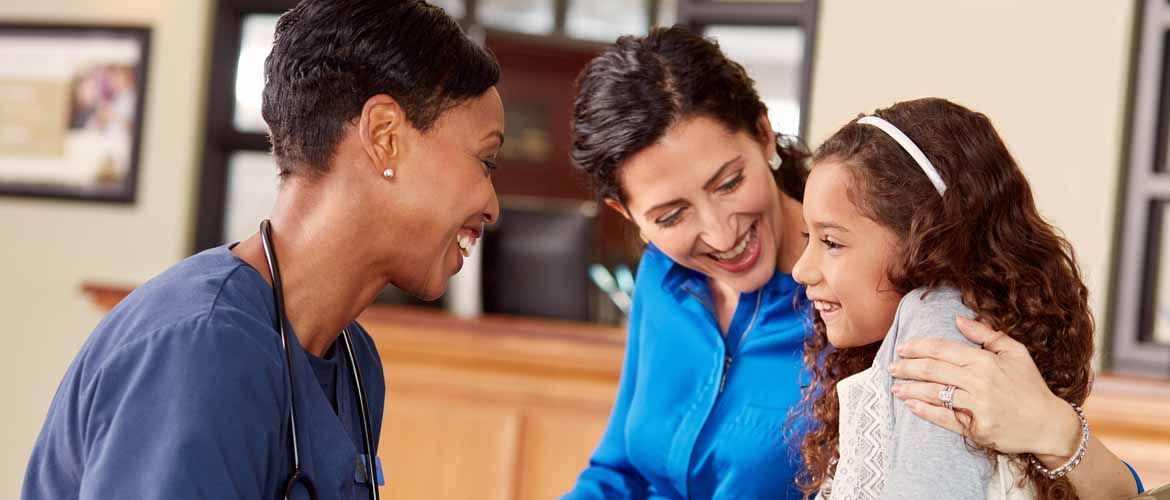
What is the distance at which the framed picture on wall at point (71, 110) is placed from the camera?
478 centimetres

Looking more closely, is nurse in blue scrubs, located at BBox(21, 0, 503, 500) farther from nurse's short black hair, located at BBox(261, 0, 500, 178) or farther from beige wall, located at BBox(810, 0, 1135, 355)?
beige wall, located at BBox(810, 0, 1135, 355)

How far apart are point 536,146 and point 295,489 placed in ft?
22.6

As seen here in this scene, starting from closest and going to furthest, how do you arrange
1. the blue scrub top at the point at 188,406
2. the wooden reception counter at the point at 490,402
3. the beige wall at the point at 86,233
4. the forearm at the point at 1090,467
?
the blue scrub top at the point at 188,406, the forearm at the point at 1090,467, the wooden reception counter at the point at 490,402, the beige wall at the point at 86,233

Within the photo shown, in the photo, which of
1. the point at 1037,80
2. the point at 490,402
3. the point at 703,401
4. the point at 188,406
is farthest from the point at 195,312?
the point at 1037,80

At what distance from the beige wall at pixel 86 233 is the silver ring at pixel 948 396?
391 cm

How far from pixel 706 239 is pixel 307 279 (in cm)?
75

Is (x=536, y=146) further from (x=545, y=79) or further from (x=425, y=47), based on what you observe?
(x=425, y=47)

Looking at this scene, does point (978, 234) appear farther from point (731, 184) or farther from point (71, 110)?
point (71, 110)

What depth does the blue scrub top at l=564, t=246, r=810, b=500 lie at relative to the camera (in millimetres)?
1978

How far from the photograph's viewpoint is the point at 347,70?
4.59 feet

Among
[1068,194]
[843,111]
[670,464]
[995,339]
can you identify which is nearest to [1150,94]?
[1068,194]

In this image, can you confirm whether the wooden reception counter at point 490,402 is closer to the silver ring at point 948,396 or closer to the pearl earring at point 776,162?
the pearl earring at point 776,162

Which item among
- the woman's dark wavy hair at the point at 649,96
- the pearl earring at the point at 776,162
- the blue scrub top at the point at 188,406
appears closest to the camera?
the blue scrub top at the point at 188,406

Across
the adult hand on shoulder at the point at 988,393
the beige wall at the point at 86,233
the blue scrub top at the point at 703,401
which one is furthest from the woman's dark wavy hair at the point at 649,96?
the beige wall at the point at 86,233
